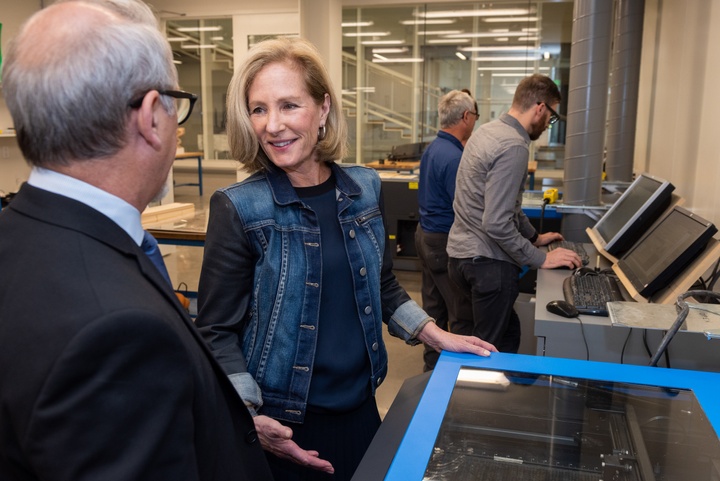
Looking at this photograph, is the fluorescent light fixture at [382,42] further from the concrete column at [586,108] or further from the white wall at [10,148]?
the concrete column at [586,108]

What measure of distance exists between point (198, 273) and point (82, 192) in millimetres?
5394

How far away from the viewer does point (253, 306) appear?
1396 millimetres

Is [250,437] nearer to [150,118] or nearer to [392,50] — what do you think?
[150,118]

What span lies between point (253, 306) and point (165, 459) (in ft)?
2.29

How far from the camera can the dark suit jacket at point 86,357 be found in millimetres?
649

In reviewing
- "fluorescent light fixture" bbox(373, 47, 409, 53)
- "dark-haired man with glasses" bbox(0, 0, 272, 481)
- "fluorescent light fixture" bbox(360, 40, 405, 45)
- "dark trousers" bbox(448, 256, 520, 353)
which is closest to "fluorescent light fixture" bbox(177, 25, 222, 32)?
"fluorescent light fixture" bbox(360, 40, 405, 45)

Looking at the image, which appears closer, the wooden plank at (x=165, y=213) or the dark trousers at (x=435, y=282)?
the dark trousers at (x=435, y=282)

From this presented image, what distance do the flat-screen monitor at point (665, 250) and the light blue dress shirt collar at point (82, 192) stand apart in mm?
1876

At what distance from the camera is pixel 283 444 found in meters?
1.29

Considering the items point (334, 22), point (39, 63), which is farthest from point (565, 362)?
point (334, 22)

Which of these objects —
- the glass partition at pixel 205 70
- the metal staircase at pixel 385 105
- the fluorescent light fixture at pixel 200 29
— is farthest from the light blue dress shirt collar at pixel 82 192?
the fluorescent light fixture at pixel 200 29

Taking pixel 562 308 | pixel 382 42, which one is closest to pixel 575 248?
pixel 562 308

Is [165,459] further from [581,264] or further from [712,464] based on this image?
[581,264]

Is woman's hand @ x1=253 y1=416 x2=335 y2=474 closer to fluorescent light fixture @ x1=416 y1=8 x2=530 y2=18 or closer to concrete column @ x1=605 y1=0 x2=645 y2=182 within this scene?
concrete column @ x1=605 y1=0 x2=645 y2=182
